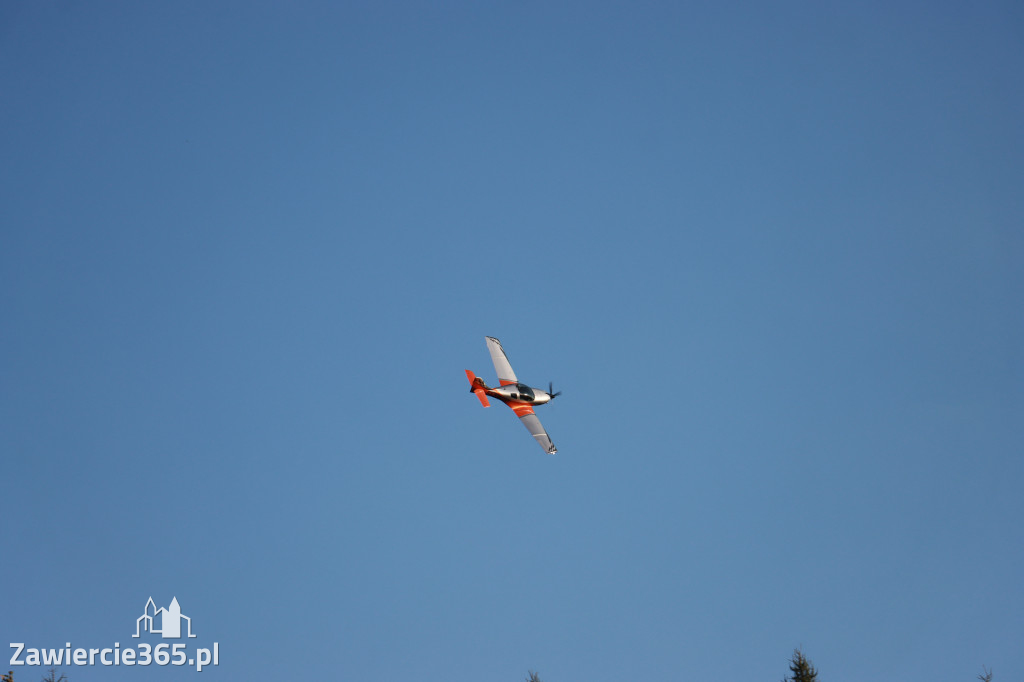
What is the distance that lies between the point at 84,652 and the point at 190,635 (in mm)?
11458

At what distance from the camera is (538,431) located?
120000 millimetres

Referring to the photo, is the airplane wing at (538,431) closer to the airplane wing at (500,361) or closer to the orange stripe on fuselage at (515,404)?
the orange stripe on fuselage at (515,404)

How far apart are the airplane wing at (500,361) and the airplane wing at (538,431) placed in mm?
6565

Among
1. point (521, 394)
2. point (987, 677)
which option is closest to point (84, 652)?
point (521, 394)

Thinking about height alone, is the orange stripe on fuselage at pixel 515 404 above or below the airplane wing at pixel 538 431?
above

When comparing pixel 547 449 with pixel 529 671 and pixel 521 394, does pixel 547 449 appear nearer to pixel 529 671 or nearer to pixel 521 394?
pixel 521 394

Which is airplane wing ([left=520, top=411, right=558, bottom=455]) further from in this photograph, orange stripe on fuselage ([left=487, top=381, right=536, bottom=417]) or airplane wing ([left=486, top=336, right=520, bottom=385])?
airplane wing ([left=486, top=336, right=520, bottom=385])

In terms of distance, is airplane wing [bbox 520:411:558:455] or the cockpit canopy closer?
airplane wing [bbox 520:411:558:455]

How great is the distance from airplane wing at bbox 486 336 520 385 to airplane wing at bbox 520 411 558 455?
6565 mm

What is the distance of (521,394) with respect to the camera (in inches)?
4926

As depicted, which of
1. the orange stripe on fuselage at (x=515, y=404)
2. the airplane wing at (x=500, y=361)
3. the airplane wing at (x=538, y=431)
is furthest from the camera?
the airplane wing at (x=500, y=361)

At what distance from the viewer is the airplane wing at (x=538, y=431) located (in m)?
118

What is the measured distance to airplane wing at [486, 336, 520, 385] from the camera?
129500mm

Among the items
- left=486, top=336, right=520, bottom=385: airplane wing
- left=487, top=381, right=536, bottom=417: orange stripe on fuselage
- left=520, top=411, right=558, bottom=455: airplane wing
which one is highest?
left=486, top=336, right=520, bottom=385: airplane wing
